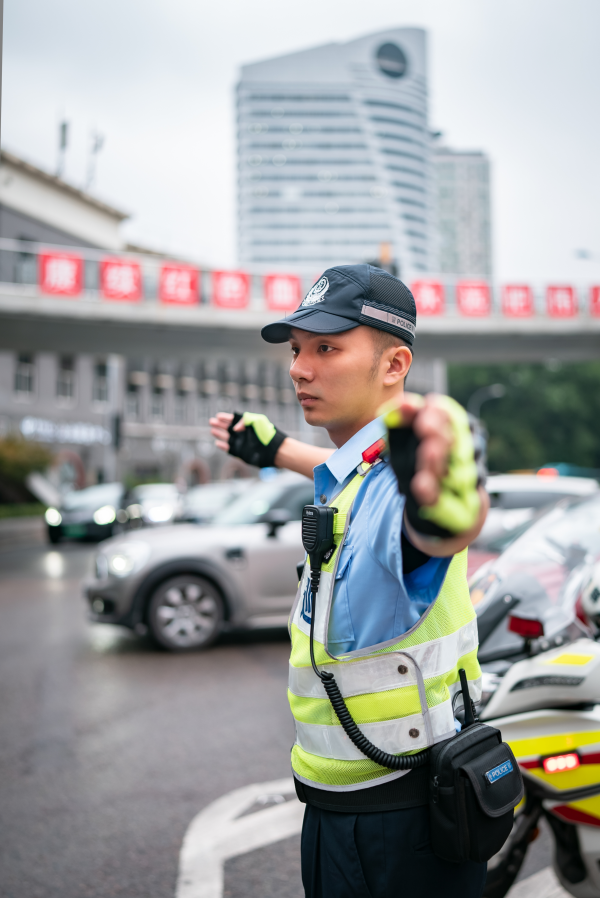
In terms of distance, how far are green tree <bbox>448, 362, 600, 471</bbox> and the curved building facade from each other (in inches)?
660

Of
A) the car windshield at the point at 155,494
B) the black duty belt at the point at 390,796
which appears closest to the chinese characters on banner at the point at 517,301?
the car windshield at the point at 155,494

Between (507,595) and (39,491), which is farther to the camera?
(39,491)

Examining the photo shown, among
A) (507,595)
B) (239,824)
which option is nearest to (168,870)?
(239,824)

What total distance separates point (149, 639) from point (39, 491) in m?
23.7

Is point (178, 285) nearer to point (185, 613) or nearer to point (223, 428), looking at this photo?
point (185, 613)

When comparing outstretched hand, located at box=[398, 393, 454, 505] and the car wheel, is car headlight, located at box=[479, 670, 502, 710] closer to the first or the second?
outstretched hand, located at box=[398, 393, 454, 505]

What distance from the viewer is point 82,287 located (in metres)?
22.6

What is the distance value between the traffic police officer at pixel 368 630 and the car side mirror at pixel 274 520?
606 centimetres

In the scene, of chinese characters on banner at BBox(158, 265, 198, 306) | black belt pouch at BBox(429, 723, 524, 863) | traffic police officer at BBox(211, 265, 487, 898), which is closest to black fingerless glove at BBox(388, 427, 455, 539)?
traffic police officer at BBox(211, 265, 487, 898)

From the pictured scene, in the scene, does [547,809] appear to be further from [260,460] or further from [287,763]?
[287,763]

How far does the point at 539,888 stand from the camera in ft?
10.4

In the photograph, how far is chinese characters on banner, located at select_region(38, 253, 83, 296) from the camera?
72.5 feet

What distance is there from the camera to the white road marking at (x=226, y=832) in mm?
3213

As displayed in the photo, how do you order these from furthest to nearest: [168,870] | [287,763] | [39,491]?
[39,491]
[287,763]
[168,870]
